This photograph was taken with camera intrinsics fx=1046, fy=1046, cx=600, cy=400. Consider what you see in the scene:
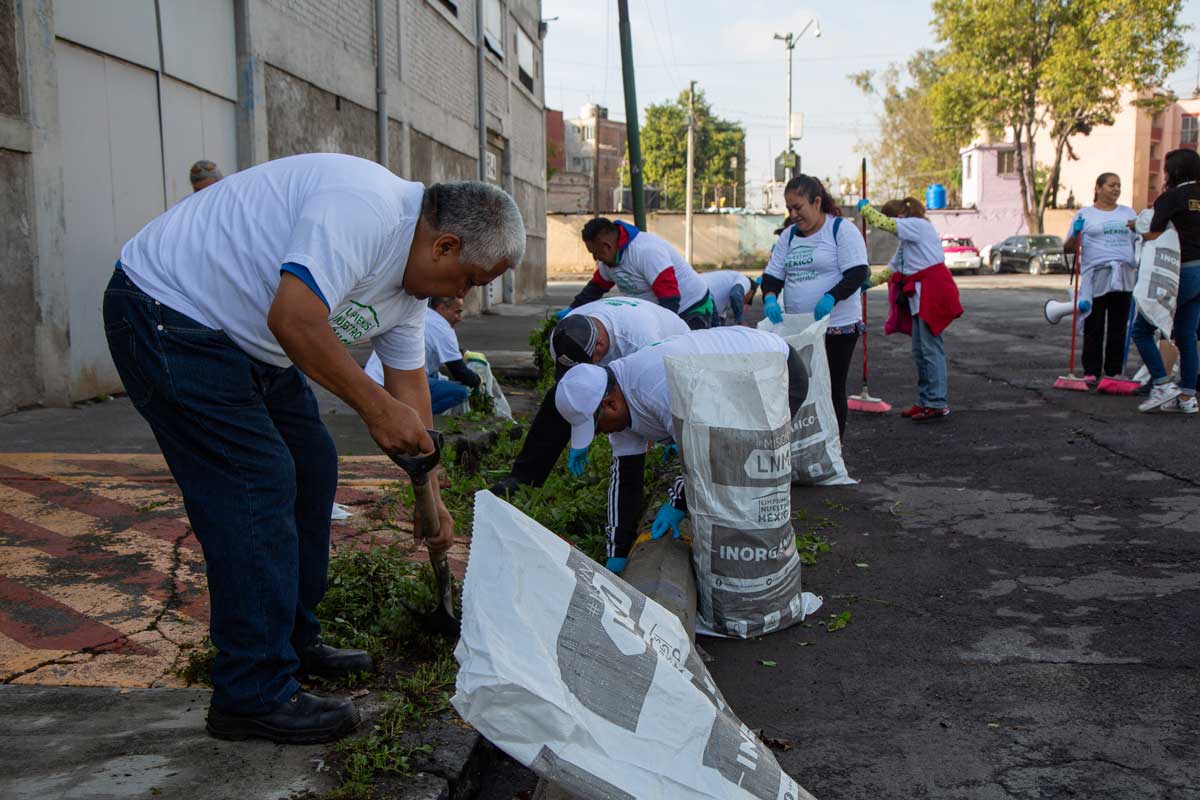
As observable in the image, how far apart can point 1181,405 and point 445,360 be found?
530 cm

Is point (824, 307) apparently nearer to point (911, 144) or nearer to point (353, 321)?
point (353, 321)

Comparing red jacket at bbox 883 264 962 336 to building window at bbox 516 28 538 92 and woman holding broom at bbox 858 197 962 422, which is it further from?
building window at bbox 516 28 538 92

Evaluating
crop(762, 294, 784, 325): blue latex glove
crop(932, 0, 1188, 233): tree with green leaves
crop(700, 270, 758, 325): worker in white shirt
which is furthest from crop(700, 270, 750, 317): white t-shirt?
crop(932, 0, 1188, 233): tree with green leaves

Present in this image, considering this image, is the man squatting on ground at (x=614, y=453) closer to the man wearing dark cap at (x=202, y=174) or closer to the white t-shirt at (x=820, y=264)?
the white t-shirt at (x=820, y=264)

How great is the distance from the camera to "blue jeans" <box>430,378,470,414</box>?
6789 millimetres

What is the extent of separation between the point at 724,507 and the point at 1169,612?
1.63 metres

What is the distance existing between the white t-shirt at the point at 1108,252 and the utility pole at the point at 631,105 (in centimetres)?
531

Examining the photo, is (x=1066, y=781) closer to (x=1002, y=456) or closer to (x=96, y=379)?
(x=1002, y=456)

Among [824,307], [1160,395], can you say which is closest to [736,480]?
[824,307]

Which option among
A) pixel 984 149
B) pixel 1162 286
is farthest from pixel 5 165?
pixel 984 149

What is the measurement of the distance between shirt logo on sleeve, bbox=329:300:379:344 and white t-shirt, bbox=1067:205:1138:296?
24.4ft

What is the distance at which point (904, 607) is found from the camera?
3938 mm

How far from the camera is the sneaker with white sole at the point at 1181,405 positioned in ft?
24.8

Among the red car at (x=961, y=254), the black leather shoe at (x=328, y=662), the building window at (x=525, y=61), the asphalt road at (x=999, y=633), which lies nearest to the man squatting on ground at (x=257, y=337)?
the black leather shoe at (x=328, y=662)
